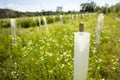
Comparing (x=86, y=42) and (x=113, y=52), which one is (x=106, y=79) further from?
(x=113, y=52)

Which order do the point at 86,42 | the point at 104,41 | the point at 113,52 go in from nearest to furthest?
the point at 86,42 → the point at 113,52 → the point at 104,41

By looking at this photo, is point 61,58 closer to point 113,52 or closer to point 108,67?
point 108,67

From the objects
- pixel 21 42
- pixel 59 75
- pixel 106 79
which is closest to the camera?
pixel 59 75

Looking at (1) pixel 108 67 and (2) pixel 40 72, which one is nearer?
(2) pixel 40 72

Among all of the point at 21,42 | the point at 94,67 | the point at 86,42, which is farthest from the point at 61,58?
the point at 21,42

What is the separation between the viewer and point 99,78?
4.39 m

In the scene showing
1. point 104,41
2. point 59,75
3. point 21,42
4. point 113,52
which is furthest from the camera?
point 104,41

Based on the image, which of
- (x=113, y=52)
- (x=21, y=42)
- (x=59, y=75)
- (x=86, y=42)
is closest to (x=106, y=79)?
(x=59, y=75)

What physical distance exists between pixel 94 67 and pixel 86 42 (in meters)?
1.81

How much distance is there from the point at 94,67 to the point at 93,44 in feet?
8.63

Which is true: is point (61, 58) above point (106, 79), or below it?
above

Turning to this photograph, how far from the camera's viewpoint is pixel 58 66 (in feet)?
15.5

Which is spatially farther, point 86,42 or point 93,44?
point 93,44

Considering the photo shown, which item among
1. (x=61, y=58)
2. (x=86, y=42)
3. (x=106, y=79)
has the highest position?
(x=86, y=42)
